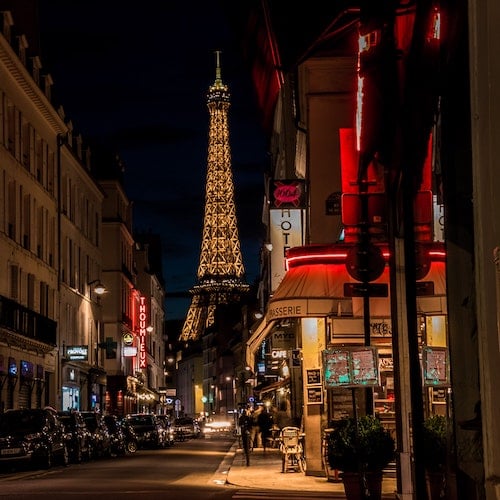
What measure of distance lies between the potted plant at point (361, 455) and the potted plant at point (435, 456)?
1.79 metres

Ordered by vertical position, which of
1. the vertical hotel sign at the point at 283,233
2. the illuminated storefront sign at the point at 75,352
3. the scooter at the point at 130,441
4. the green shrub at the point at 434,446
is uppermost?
the vertical hotel sign at the point at 283,233

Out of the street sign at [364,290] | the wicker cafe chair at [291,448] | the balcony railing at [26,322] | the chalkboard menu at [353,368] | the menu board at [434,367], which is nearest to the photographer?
the menu board at [434,367]

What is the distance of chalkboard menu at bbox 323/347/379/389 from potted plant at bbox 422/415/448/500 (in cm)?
303

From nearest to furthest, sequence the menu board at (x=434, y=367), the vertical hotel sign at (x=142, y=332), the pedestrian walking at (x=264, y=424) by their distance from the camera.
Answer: the menu board at (x=434, y=367)
the pedestrian walking at (x=264, y=424)
the vertical hotel sign at (x=142, y=332)

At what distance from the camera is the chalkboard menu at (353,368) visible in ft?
57.4

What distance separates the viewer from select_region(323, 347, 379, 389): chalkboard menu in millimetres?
17500

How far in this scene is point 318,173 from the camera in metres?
27.2

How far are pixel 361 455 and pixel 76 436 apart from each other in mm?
19422

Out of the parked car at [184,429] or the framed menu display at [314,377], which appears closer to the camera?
the framed menu display at [314,377]

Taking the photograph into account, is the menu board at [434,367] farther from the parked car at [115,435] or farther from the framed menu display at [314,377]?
the parked car at [115,435]

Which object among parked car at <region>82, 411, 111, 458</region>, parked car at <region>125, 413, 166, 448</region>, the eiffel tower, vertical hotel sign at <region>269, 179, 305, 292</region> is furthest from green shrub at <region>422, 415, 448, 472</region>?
the eiffel tower

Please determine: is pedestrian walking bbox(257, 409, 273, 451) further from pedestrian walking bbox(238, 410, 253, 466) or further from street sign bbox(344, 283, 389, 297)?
street sign bbox(344, 283, 389, 297)

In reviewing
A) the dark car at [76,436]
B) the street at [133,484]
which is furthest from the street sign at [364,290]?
the dark car at [76,436]

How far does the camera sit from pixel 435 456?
14.4 meters
